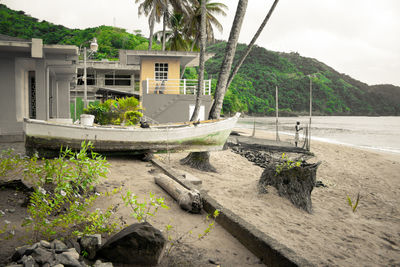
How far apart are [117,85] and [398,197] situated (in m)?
29.5

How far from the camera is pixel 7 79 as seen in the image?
10.3 m

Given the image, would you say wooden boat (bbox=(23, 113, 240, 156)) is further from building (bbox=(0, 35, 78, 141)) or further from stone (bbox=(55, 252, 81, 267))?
stone (bbox=(55, 252, 81, 267))

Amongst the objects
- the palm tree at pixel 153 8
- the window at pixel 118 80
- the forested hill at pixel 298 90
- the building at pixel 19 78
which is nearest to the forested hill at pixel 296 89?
the forested hill at pixel 298 90

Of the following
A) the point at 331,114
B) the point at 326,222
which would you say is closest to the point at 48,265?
the point at 326,222

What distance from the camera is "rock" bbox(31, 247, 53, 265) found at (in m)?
2.17

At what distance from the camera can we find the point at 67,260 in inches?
87.4

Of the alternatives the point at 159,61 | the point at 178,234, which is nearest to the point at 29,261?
the point at 178,234

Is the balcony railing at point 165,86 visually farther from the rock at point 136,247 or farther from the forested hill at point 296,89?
the forested hill at point 296,89

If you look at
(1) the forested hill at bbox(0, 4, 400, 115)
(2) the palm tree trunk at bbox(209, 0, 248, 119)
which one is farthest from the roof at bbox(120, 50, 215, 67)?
(1) the forested hill at bbox(0, 4, 400, 115)

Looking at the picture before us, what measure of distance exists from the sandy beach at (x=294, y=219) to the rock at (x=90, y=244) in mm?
808

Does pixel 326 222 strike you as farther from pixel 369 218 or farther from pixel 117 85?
pixel 117 85

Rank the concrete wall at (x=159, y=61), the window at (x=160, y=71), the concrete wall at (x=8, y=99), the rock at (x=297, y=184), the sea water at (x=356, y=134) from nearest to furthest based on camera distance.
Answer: the rock at (x=297, y=184) → the concrete wall at (x=8, y=99) → the concrete wall at (x=159, y=61) → the window at (x=160, y=71) → the sea water at (x=356, y=134)

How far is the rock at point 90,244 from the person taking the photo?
2562mm

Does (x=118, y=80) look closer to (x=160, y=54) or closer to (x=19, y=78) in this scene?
(x=160, y=54)
